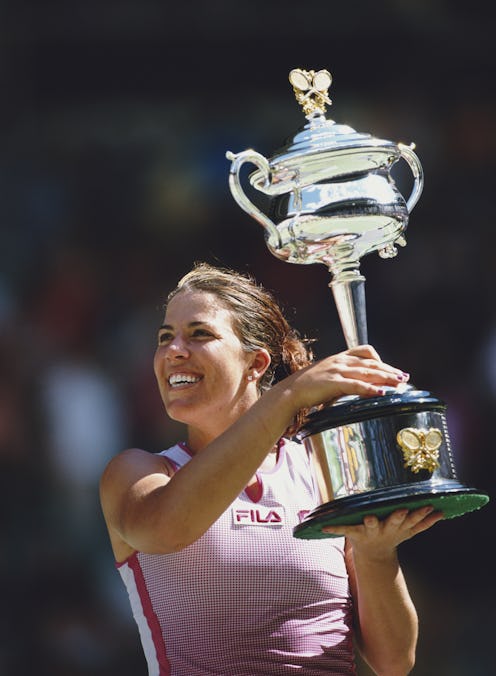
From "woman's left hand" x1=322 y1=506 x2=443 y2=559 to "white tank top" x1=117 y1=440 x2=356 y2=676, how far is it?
17 centimetres

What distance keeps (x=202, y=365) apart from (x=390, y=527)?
0.55 m

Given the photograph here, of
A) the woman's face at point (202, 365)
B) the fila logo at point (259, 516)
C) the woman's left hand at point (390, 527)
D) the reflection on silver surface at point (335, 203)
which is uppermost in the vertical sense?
the reflection on silver surface at point (335, 203)

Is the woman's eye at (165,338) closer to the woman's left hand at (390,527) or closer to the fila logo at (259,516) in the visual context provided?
the fila logo at (259,516)

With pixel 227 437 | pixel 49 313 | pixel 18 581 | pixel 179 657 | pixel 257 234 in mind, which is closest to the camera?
pixel 227 437

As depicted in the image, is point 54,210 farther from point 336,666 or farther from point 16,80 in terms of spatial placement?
point 336,666

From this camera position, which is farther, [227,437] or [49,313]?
[49,313]

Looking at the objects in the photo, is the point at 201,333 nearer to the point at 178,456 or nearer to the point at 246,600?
the point at 178,456

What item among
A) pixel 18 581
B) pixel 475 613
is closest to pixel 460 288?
pixel 475 613

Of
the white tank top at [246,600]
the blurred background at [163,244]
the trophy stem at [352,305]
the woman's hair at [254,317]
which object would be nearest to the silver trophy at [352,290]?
the trophy stem at [352,305]

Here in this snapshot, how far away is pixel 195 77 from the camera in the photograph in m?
6.82

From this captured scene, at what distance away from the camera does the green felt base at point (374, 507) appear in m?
2.71

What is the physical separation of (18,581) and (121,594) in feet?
1.31

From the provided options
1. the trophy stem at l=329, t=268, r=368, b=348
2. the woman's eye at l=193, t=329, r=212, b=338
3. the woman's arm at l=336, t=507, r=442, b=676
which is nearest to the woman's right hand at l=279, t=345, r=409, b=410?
the trophy stem at l=329, t=268, r=368, b=348

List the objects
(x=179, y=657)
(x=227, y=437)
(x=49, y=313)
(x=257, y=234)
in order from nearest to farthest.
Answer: (x=227, y=437) < (x=179, y=657) < (x=49, y=313) < (x=257, y=234)
